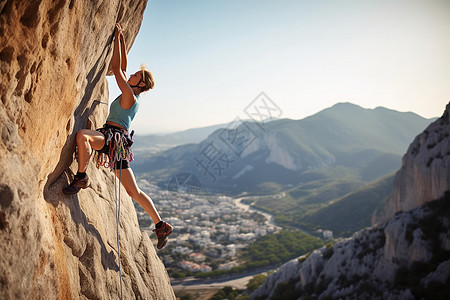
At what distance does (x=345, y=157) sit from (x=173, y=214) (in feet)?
284

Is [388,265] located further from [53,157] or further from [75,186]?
[53,157]

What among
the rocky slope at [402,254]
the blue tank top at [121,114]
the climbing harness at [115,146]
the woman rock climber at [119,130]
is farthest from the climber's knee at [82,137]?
the rocky slope at [402,254]

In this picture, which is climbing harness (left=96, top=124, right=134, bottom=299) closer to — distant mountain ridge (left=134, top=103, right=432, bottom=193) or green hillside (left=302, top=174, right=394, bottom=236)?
green hillside (left=302, top=174, right=394, bottom=236)

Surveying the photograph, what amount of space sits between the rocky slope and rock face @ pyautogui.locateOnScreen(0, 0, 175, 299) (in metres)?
18.7

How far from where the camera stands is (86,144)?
174 inches

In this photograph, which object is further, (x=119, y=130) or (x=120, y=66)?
(x=120, y=66)

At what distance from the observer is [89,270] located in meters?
4.36

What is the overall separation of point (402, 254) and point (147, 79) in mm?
23225

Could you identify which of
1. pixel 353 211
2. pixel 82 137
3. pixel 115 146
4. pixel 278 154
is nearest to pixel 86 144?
pixel 82 137

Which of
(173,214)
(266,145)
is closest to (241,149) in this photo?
(266,145)

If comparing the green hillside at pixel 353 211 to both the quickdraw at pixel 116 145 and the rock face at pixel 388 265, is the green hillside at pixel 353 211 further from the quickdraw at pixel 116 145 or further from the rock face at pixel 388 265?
the quickdraw at pixel 116 145

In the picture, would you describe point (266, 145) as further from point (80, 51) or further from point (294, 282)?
point (80, 51)

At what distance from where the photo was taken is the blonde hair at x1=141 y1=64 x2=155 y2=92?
4.98 m

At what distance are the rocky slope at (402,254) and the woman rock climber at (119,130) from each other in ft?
60.8
